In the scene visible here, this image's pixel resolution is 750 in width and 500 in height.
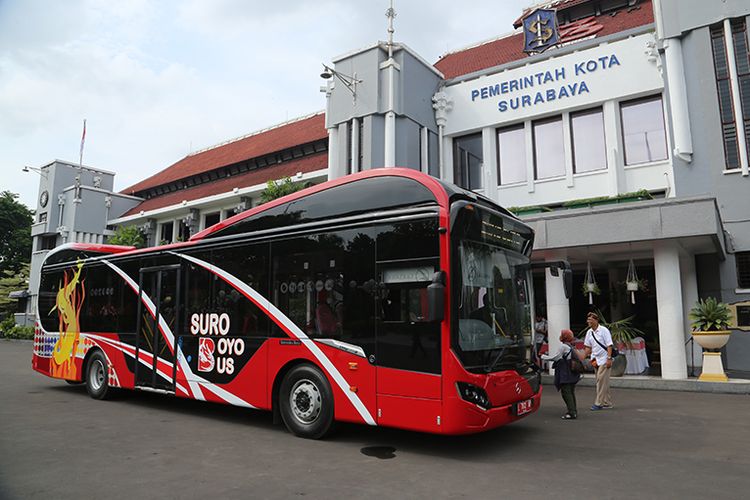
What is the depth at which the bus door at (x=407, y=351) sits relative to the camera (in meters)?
6.14

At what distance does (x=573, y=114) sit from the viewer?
18.2 m

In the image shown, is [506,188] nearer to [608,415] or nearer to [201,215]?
[608,415]

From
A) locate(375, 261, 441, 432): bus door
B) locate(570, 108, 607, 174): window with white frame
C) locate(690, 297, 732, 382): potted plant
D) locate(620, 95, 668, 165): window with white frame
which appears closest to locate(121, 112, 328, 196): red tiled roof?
locate(570, 108, 607, 174): window with white frame

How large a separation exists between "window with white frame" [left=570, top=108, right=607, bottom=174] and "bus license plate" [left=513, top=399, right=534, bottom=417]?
41.3 ft

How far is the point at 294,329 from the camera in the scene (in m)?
7.49

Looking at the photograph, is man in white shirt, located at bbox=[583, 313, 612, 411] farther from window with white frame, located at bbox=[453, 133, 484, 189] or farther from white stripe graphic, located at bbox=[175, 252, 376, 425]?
window with white frame, located at bbox=[453, 133, 484, 189]

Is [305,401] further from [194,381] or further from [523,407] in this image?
[523,407]

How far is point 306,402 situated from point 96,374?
5917 mm

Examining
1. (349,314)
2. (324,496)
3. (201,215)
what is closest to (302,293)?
(349,314)

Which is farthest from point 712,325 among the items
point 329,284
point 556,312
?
point 329,284

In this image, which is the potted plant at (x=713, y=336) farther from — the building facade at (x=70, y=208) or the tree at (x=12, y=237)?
the tree at (x=12, y=237)

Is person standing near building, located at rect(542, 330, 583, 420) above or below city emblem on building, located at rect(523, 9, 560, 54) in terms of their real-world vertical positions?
below

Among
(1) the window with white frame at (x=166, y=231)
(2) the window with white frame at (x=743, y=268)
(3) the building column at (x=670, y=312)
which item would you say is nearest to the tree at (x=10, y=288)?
(1) the window with white frame at (x=166, y=231)

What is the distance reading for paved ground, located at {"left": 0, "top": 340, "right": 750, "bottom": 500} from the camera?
5125mm
